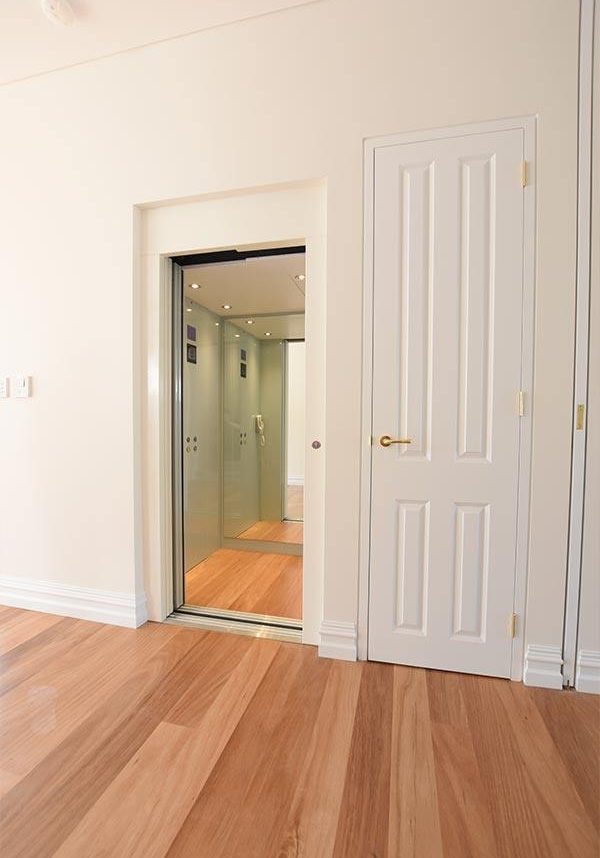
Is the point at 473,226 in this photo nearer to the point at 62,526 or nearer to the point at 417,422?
the point at 417,422

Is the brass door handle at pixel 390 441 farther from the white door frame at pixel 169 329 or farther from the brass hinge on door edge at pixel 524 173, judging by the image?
the brass hinge on door edge at pixel 524 173

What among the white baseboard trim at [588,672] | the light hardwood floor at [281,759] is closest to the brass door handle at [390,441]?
the light hardwood floor at [281,759]

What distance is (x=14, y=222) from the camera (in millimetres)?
2348

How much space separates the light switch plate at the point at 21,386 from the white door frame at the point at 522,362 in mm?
1967

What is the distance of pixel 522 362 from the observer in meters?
1.70

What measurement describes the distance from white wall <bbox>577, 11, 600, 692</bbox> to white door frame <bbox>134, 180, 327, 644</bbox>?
1124 mm

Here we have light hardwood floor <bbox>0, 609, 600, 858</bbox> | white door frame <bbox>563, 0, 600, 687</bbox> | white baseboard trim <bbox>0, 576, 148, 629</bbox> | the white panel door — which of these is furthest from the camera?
white baseboard trim <bbox>0, 576, 148, 629</bbox>

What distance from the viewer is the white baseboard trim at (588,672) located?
1.66 meters

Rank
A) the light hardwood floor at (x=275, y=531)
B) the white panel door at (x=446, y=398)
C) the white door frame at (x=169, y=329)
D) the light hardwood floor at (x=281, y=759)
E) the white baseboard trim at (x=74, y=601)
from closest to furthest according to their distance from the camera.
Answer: the light hardwood floor at (x=281, y=759), the white panel door at (x=446, y=398), the white door frame at (x=169, y=329), the white baseboard trim at (x=74, y=601), the light hardwood floor at (x=275, y=531)

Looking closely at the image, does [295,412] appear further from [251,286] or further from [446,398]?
[446,398]

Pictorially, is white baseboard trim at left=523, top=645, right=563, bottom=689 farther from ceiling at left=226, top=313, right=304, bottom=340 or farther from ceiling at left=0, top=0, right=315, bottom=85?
ceiling at left=0, top=0, right=315, bottom=85

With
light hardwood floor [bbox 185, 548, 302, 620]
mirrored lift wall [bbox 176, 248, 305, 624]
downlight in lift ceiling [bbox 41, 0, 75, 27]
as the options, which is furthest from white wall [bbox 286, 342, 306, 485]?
downlight in lift ceiling [bbox 41, 0, 75, 27]

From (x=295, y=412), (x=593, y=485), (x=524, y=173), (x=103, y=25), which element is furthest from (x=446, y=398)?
(x=103, y=25)

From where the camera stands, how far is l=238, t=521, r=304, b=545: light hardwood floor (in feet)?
11.0
